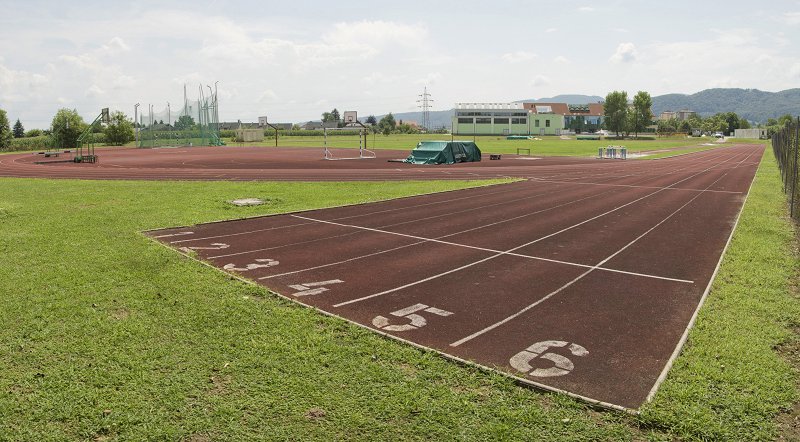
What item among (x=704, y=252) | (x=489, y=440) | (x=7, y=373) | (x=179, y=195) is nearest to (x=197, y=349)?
(x=7, y=373)

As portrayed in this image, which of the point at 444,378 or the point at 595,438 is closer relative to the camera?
the point at 595,438

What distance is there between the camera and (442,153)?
39750 millimetres

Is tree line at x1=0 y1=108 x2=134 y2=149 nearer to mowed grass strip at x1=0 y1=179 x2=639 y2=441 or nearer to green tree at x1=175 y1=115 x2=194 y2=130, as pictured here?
green tree at x1=175 y1=115 x2=194 y2=130

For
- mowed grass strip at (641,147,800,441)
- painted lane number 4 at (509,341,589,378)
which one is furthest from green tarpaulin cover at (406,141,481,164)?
painted lane number 4 at (509,341,589,378)

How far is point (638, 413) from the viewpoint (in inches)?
192

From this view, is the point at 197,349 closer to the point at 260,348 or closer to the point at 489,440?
the point at 260,348

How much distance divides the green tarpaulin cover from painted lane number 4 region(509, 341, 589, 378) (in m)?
33.1

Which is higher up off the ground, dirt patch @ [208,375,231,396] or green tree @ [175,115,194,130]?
green tree @ [175,115,194,130]

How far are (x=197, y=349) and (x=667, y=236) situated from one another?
11.5 m

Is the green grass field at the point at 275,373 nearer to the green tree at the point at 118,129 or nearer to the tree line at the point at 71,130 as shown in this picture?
the tree line at the point at 71,130

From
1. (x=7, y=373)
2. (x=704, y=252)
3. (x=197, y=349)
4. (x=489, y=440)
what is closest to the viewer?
(x=489, y=440)

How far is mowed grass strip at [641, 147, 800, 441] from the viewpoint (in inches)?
187

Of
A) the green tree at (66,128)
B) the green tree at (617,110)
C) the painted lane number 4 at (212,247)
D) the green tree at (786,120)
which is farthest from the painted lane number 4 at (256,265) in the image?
the green tree at (617,110)

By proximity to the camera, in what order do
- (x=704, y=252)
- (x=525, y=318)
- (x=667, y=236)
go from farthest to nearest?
(x=667, y=236) < (x=704, y=252) < (x=525, y=318)
